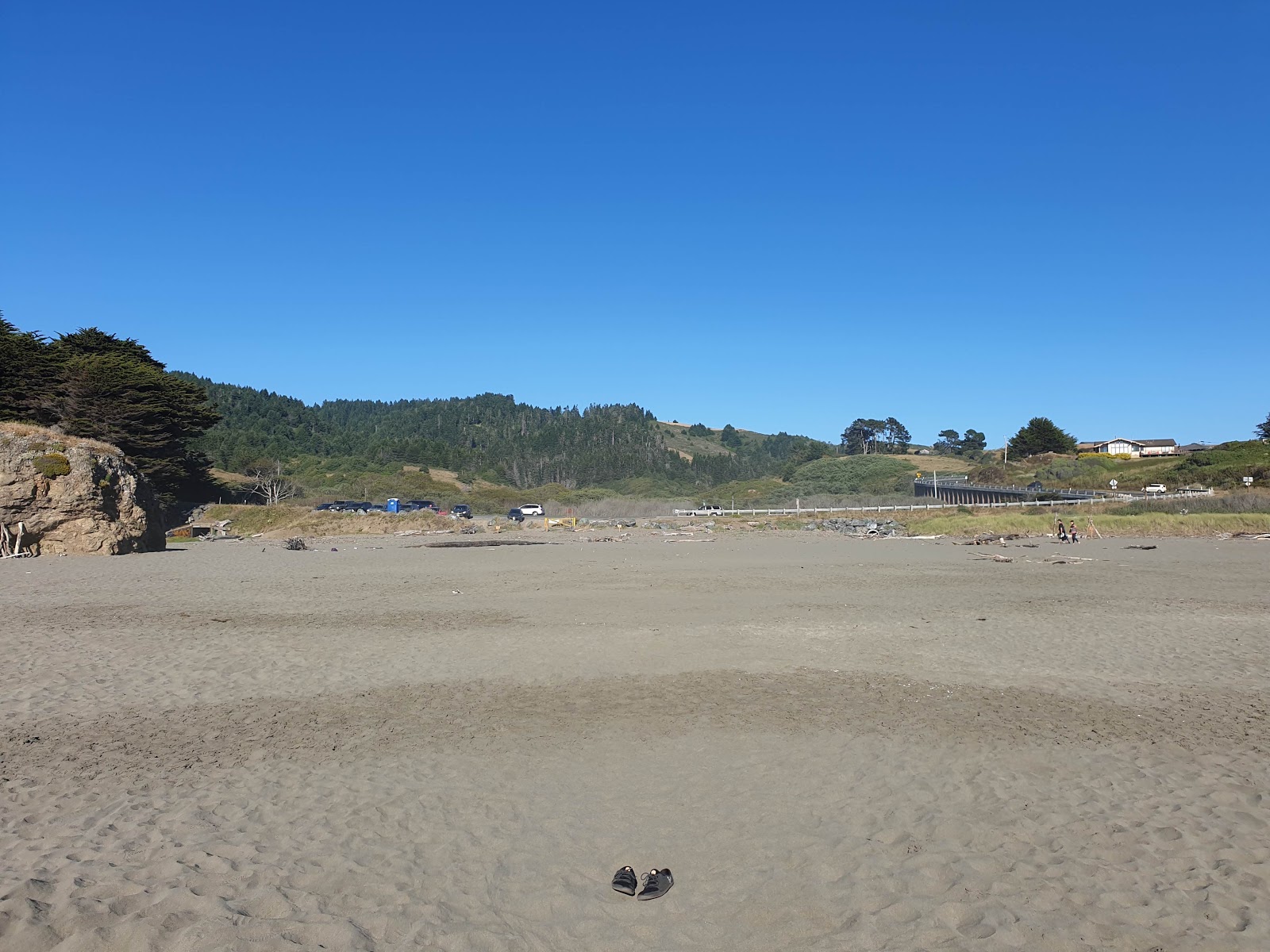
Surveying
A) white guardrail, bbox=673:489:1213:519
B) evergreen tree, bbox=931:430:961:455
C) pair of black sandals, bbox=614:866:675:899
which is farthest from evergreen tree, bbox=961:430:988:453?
pair of black sandals, bbox=614:866:675:899

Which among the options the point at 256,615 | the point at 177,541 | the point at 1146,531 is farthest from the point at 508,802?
the point at 1146,531

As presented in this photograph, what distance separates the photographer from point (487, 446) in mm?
159875

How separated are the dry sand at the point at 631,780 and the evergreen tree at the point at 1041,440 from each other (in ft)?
334

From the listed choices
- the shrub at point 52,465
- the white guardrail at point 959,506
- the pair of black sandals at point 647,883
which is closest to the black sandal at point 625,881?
the pair of black sandals at point 647,883

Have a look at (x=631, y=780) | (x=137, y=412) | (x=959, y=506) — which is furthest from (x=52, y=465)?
(x=959, y=506)

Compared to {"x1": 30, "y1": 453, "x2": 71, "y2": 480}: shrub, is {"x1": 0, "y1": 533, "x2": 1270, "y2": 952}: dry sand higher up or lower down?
lower down

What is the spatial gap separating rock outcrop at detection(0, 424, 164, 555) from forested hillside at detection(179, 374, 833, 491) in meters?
61.7

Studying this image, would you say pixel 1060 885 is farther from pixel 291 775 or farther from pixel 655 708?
pixel 291 775

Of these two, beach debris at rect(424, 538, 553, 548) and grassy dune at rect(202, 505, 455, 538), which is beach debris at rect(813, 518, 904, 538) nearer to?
beach debris at rect(424, 538, 553, 548)

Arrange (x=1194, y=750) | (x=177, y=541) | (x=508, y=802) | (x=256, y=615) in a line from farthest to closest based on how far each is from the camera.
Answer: (x=177, y=541), (x=256, y=615), (x=1194, y=750), (x=508, y=802)

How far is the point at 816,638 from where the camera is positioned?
1201 centimetres

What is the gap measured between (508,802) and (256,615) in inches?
371

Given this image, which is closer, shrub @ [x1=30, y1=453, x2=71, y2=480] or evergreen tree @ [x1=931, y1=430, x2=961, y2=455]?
shrub @ [x1=30, y1=453, x2=71, y2=480]

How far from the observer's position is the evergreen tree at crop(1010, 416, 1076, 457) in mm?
105375
